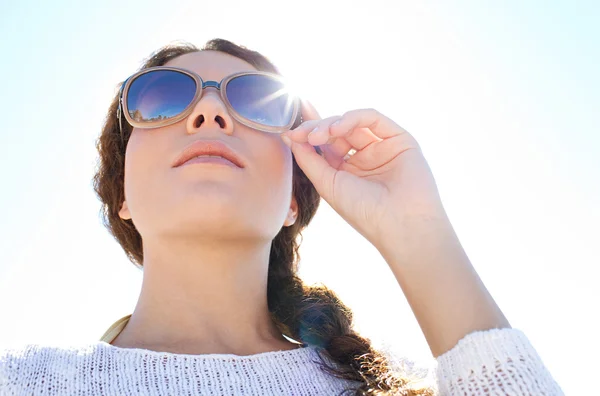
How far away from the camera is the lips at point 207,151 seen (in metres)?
2.71

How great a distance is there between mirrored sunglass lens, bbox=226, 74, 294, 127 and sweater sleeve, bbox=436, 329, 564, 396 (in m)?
1.50

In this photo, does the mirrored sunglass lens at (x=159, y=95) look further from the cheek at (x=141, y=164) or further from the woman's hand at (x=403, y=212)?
the woman's hand at (x=403, y=212)

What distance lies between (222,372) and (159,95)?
4.70 ft

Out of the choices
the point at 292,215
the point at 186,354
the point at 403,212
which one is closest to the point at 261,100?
the point at 292,215

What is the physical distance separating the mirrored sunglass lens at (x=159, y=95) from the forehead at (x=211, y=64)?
0.21 metres

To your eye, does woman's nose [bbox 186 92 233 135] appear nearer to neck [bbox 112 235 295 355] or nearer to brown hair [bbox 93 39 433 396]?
neck [bbox 112 235 295 355]

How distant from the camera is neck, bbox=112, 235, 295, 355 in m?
2.65

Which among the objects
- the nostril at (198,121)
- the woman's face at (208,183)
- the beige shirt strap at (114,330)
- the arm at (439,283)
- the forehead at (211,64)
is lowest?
the beige shirt strap at (114,330)

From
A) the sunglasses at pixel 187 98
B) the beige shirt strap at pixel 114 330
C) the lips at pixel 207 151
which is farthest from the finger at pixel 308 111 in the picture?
the beige shirt strap at pixel 114 330

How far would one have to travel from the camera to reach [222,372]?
2275 mm

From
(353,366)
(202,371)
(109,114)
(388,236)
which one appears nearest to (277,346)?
(353,366)

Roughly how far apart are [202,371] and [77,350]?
51 centimetres

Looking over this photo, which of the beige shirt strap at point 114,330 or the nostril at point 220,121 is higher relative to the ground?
the nostril at point 220,121

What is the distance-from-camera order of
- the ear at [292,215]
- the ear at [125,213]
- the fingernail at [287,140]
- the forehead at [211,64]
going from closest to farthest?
the fingernail at [287,140] < the forehead at [211,64] < the ear at [125,213] < the ear at [292,215]
